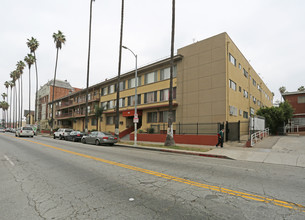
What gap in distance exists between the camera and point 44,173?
6.40 meters

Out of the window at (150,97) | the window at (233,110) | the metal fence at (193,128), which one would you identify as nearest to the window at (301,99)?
the window at (233,110)

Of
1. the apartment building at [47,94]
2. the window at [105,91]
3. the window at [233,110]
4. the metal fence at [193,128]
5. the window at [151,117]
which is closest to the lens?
the metal fence at [193,128]

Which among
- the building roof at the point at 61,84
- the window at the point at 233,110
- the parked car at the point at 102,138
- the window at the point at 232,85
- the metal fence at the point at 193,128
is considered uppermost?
the building roof at the point at 61,84

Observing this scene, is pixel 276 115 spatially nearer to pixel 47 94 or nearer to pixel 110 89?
pixel 110 89

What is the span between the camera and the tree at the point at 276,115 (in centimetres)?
2427

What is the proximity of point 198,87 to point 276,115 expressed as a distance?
12.8m

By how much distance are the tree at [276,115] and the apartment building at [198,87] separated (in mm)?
2384

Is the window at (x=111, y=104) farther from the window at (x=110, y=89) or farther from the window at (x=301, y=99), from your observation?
the window at (x=301, y=99)

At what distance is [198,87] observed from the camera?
20.2 metres

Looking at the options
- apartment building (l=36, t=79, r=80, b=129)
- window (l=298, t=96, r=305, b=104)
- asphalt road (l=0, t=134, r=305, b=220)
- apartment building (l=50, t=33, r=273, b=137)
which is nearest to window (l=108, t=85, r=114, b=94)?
apartment building (l=50, t=33, r=273, b=137)

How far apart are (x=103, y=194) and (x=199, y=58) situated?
1911 centimetres

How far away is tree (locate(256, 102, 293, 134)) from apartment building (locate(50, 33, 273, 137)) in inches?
93.8

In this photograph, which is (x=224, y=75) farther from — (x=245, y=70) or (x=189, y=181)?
(x=189, y=181)

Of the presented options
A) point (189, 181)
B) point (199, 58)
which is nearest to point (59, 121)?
point (199, 58)
